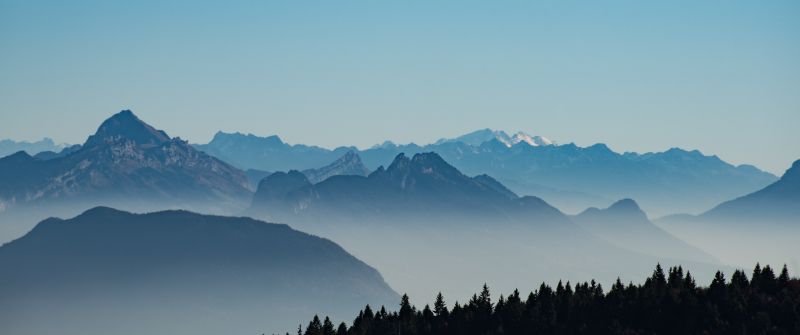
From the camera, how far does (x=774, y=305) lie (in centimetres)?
19438

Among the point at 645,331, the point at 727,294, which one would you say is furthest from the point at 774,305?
the point at 645,331

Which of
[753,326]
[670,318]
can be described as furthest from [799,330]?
[670,318]

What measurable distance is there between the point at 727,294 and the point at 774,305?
8.36 meters

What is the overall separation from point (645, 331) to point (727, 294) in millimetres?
15579

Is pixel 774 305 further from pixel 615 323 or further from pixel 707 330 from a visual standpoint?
pixel 615 323

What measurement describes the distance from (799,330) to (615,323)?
30128 millimetres

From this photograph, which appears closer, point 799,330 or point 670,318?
point 799,330

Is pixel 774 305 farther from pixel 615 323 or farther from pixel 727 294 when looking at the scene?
pixel 615 323

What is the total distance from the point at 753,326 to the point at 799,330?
7696 mm

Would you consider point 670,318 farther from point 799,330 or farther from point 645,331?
point 799,330

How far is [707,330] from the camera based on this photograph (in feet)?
630

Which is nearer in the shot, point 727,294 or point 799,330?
point 799,330

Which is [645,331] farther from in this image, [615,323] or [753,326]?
[753,326]

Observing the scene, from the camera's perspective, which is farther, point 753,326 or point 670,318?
point 670,318
